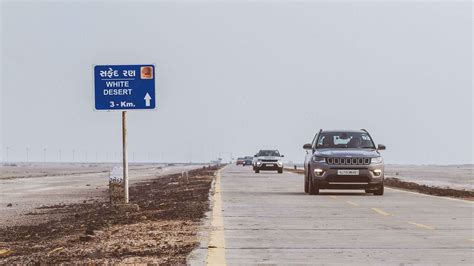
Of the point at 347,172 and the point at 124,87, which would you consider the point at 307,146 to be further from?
the point at 124,87

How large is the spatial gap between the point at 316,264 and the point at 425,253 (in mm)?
1725

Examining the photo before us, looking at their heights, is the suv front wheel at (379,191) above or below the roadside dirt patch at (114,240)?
above

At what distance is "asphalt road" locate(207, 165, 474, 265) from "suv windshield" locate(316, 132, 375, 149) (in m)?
5.52

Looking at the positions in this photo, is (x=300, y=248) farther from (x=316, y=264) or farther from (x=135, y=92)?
(x=135, y=92)

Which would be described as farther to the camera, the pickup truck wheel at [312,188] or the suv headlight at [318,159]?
the pickup truck wheel at [312,188]

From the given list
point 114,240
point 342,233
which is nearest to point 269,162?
point 342,233

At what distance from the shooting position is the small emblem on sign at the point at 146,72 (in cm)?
2386

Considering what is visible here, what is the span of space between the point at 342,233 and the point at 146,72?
1074cm

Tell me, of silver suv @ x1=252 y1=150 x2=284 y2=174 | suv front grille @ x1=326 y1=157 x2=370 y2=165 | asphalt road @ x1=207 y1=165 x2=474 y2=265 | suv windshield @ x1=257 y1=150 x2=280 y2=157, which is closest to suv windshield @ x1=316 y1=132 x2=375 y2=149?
suv front grille @ x1=326 y1=157 x2=370 y2=165

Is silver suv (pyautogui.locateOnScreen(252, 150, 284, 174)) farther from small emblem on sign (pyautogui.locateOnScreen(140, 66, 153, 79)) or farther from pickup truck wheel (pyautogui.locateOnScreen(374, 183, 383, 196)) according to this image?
small emblem on sign (pyautogui.locateOnScreen(140, 66, 153, 79))

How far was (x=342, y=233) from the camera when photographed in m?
14.2

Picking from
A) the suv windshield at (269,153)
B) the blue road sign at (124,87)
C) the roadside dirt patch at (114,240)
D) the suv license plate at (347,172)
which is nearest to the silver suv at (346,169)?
the suv license plate at (347,172)

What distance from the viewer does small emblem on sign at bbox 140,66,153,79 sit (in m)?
23.9

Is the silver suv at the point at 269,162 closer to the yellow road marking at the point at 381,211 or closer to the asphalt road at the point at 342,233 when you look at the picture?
the asphalt road at the point at 342,233
